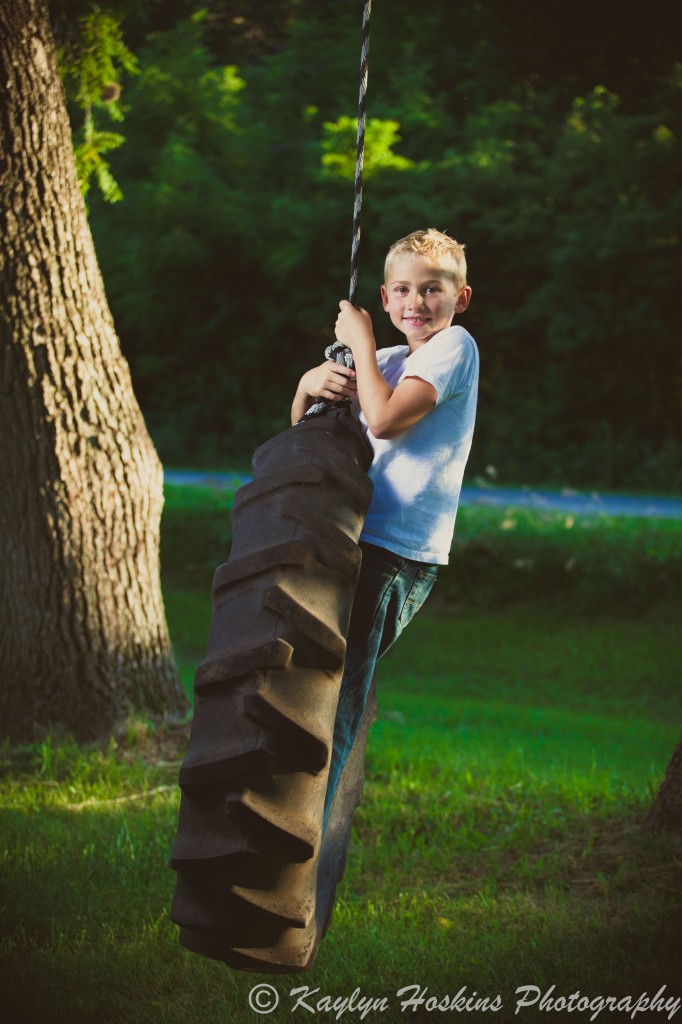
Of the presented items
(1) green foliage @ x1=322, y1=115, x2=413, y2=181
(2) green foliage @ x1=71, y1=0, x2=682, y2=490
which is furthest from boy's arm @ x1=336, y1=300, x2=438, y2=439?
(1) green foliage @ x1=322, y1=115, x2=413, y2=181

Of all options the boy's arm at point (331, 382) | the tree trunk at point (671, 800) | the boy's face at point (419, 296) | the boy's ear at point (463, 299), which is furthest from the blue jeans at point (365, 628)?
the tree trunk at point (671, 800)

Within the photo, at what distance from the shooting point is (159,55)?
79.6ft

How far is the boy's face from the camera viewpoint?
2926mm

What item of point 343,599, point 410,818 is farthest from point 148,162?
point 343,599

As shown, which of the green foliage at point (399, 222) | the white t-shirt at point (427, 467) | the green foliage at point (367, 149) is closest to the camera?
the white t-shirt at point (427, 467)

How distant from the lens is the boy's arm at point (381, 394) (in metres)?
2.77

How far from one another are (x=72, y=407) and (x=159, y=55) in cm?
2094

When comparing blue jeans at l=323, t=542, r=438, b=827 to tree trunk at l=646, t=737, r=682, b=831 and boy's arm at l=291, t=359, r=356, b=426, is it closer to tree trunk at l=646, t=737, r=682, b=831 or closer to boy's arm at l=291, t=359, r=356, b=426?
boy's arm at l=291, t=359, r=356, b=426

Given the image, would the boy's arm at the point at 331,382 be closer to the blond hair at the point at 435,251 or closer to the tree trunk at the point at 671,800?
the blond hair at the point at 435,251

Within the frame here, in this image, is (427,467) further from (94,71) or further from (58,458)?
(94,71)

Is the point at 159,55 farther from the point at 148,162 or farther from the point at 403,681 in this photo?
the point at 403,681

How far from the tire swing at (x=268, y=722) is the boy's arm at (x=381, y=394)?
213 mm

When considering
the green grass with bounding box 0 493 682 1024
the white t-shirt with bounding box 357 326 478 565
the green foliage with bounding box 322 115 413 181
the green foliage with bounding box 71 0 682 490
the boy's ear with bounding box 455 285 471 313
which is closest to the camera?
the white t-shirt with bounding box 357 326 478 565

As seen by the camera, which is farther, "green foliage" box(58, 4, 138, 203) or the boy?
"green foliage" box(58, 4, 138, 203)
